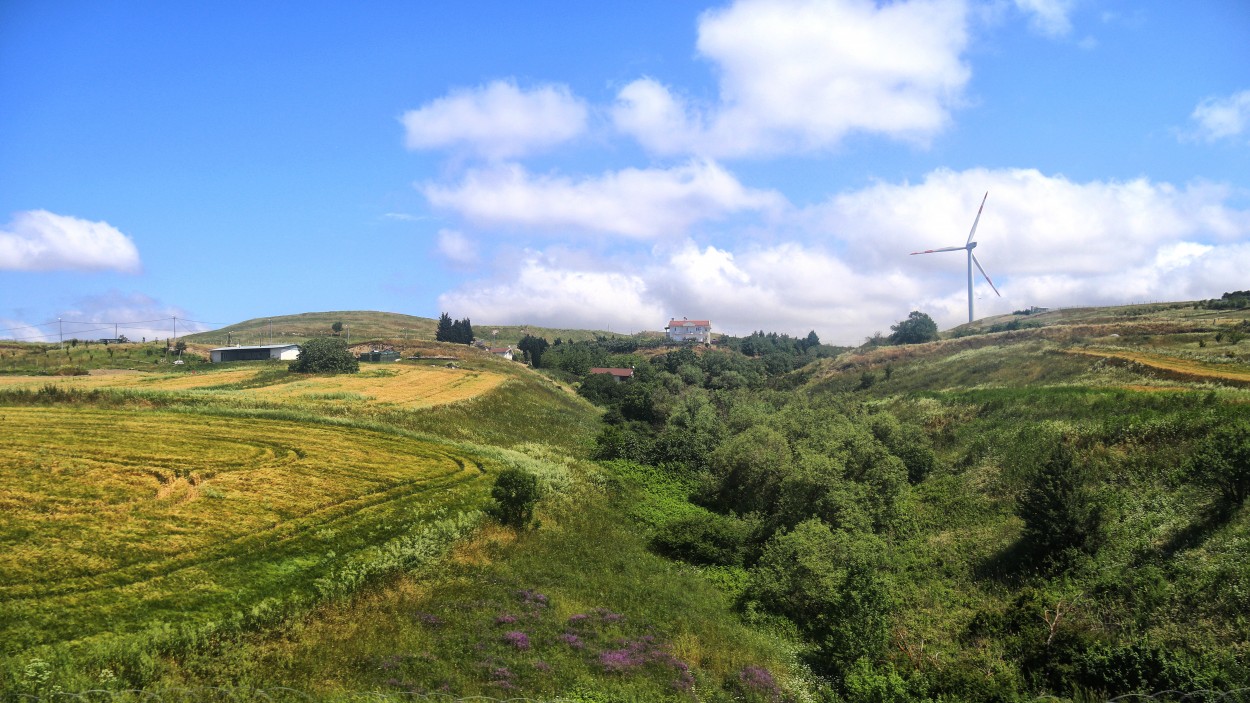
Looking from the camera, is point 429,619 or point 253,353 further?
point 253,353

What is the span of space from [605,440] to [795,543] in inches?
1190

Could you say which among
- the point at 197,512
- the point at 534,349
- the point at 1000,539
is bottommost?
the point at 1000,539

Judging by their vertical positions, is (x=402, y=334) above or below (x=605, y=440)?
above

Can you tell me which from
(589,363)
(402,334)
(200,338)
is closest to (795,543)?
(589,363)

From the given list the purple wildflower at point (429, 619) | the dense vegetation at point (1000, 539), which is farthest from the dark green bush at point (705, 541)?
the purple wildflower at point (429, 619)

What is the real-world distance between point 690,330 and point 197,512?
567ft

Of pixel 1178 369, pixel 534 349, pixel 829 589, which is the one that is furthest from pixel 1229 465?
pixel 534 349

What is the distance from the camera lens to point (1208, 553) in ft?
65.8

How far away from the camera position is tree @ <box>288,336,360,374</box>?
72.9 metres

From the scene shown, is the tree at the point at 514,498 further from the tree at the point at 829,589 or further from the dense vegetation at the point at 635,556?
the tree at the point at 829,589

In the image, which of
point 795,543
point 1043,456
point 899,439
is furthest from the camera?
point 899,439

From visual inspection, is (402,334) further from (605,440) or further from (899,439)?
(899,439)

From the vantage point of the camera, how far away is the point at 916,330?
129 meters

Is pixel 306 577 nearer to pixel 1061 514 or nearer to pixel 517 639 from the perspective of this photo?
pixel 517 639
